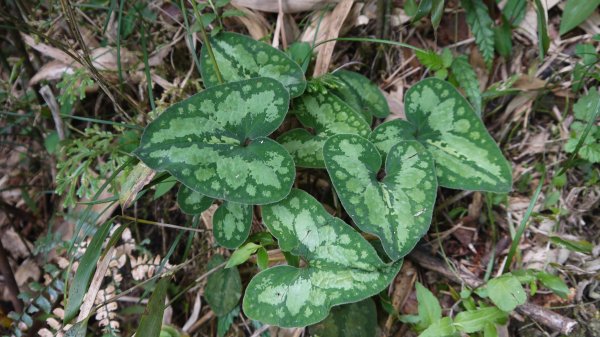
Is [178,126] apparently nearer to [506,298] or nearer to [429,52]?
[429,52]

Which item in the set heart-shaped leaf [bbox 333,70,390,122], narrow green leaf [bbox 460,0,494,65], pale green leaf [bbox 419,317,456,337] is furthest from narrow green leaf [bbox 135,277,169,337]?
narrow green leaf [bbox 460,0,494,65]

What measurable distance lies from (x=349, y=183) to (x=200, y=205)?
0.38 metres

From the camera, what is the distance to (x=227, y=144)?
3.97 feet

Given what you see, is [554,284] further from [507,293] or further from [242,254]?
[242,254]

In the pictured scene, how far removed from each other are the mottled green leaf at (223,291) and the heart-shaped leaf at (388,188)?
398 millimetres

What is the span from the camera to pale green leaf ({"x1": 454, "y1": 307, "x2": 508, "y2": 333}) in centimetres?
113

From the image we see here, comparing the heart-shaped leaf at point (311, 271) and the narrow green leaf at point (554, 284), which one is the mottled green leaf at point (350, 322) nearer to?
the heart-shaped leaf at point (311, 271)

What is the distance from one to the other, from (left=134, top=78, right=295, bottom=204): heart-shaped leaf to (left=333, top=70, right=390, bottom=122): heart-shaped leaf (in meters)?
0.28

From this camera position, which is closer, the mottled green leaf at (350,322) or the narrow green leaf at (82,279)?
the narrow green leaf at (82,279)

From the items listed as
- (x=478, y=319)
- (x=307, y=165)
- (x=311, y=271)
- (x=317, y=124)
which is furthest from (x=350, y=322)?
(x=317, y=124)

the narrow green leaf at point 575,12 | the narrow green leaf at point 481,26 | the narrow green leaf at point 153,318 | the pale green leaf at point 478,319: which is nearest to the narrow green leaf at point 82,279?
the narrow green leaf at point 153,318

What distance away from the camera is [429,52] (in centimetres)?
139

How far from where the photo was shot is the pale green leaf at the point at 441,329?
1135mm

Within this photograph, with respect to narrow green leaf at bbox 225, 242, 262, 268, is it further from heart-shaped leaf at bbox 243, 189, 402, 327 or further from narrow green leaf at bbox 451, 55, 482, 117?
narrow green leaf at bbox 451, 55, 482, 117
